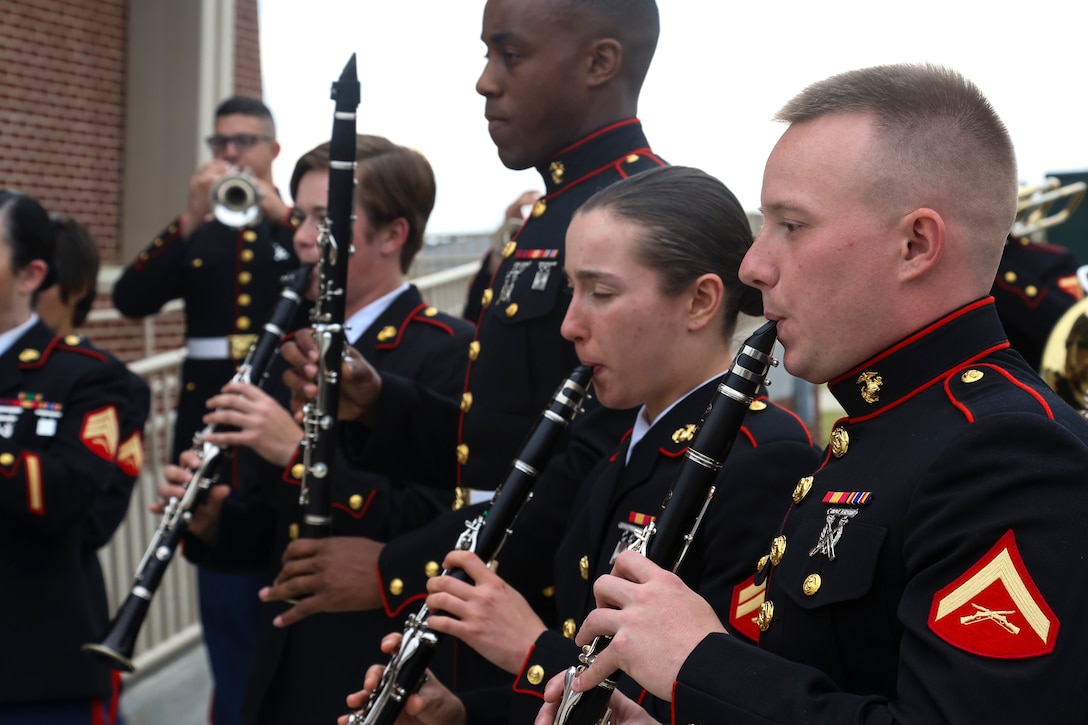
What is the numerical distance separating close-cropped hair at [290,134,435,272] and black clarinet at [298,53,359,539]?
1.82ft

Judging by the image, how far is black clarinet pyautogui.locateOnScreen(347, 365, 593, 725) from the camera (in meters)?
2.12

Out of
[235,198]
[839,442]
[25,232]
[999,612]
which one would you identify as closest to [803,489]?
[839,442]

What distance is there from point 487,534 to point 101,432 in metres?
1.64

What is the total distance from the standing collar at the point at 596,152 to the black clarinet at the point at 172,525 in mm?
1008

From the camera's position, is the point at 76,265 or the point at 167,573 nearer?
the point at 76,265

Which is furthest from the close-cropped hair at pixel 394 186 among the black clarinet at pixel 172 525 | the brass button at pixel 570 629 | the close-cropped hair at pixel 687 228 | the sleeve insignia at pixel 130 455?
the brass button at pixel 570 629

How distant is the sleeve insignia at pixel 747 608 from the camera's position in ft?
5.43

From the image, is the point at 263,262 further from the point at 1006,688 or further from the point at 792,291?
the point at 1006,688

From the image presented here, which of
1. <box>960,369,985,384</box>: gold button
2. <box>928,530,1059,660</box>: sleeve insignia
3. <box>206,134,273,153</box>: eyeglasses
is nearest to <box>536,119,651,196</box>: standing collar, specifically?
<box>960,369,985,384</box>: gold button

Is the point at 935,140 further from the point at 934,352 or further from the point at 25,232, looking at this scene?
the point at 25,232

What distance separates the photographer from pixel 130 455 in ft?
11.8

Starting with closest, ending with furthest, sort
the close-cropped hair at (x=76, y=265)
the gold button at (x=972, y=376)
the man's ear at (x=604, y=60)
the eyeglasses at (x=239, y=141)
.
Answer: the gold button at (x=972, y=376), the man's ear at (x=604, y=60), the close-cropped hair at (x=76, y=265), the eyeglasses at (x=239, y=141)

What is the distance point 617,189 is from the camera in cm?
223

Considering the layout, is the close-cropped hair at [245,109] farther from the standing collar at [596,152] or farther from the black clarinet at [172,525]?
the standing collar at [596,152]
